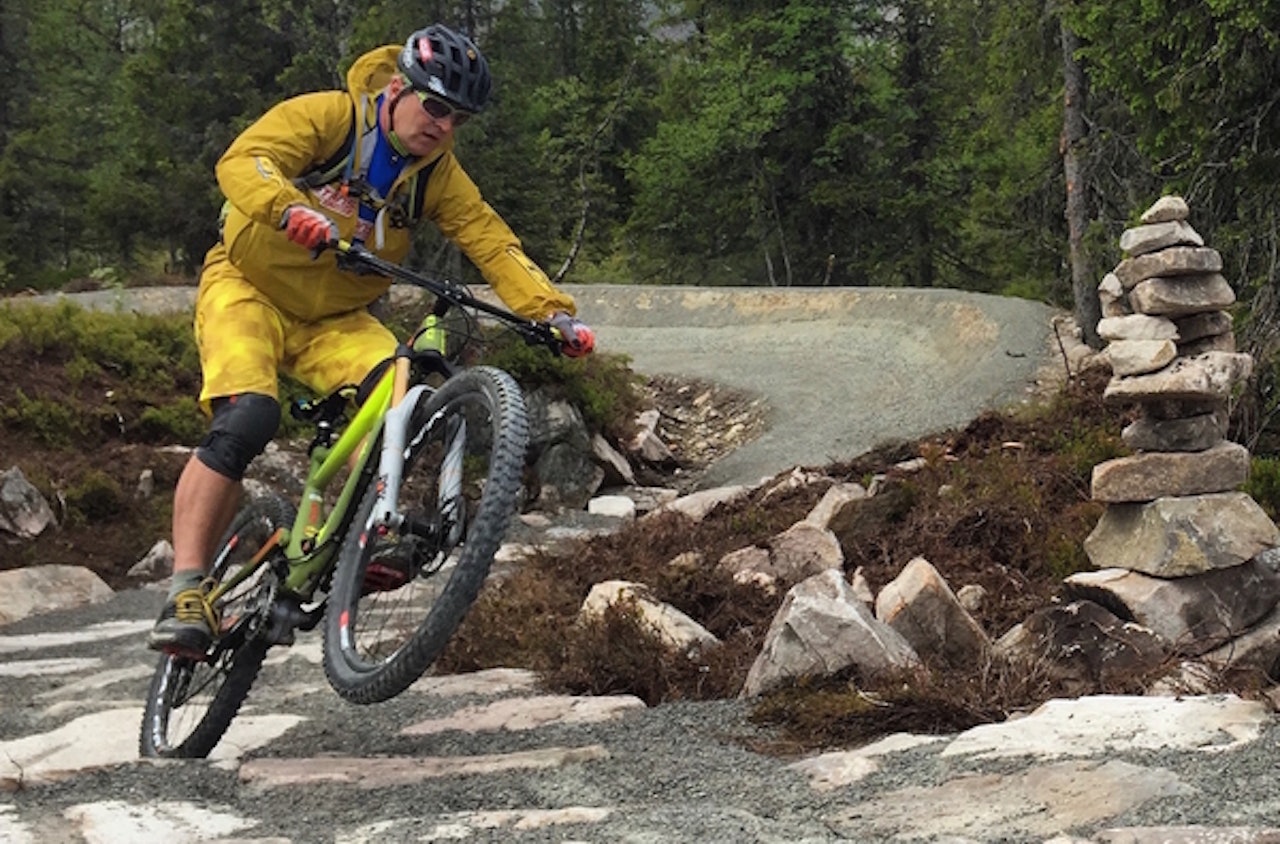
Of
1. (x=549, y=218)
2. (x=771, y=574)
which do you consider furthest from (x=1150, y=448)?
(x=549, y=218)

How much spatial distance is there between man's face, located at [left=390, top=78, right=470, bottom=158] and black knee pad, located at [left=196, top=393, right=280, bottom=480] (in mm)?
1102

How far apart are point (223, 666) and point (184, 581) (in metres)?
0.38

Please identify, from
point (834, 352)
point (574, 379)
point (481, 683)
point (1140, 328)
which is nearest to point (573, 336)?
point (481, 683)

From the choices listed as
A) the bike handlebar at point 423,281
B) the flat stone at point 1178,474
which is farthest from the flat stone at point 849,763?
the flat stone at point 1178,474

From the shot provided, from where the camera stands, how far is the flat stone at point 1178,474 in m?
6.56

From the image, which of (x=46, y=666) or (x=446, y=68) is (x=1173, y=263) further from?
(x=46, y=666)

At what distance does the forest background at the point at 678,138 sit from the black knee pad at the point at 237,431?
54.9 feet

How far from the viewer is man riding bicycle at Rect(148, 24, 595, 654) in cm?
453

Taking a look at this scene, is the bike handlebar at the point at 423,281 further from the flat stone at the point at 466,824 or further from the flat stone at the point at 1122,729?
the flat stone at the point at 1122,729

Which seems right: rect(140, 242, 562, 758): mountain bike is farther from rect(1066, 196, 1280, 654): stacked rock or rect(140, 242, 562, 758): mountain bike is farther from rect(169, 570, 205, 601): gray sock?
rect(1066, 196, 1280, 654): stacked rock

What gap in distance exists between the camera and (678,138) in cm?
4122

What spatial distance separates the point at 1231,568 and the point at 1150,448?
2.85ft

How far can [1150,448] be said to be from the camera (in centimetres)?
679

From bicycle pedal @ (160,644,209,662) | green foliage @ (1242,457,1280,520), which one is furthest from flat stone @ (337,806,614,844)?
green foliage @ (1242,457,1280,520)
